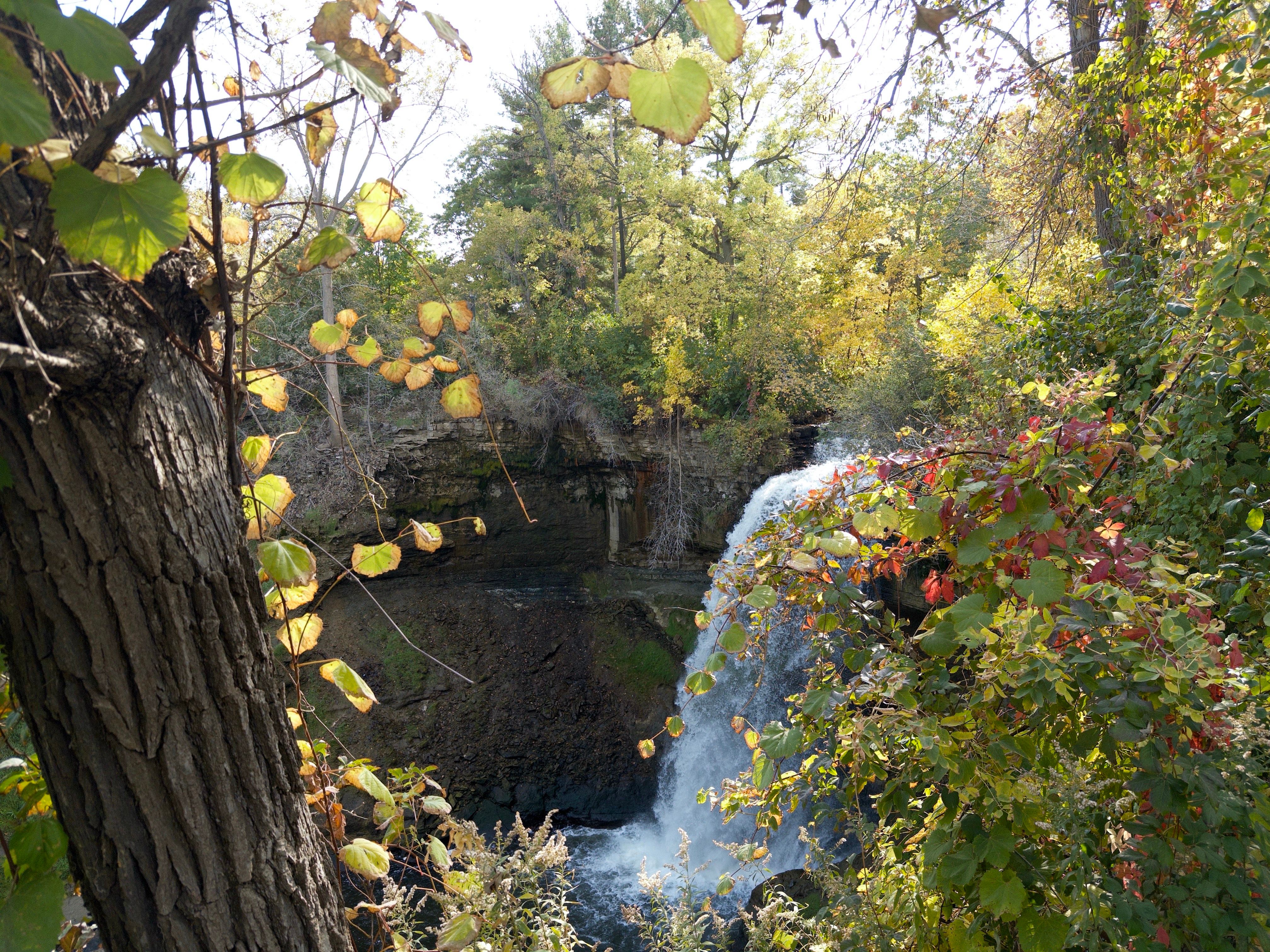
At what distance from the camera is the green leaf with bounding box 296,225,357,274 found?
92 cm

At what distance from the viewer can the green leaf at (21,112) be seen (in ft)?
1.63

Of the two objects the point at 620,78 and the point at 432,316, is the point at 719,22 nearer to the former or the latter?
the point at 620,78

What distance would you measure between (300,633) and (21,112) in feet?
2.96

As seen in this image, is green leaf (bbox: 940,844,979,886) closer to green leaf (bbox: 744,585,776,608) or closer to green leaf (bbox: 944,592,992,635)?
green leaf (bbox: 944,592,992,635)

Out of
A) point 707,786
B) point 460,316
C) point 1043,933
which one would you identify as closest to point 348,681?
point 460,316

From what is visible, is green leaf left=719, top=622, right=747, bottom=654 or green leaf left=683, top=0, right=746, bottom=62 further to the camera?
green leaf left=719, top=622, right=747, bottom=654

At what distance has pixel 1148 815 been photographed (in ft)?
3.97

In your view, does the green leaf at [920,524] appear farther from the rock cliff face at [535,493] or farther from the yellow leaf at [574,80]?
the rock cliff face at [535,493]

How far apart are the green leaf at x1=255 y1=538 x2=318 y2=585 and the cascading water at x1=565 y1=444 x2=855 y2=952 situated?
19.1 feet

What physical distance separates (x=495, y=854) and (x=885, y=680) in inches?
39.3

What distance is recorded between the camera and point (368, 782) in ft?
4.02

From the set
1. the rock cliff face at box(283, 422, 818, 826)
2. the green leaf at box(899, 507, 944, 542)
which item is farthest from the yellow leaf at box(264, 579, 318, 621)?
the rock cliff face at box(283, 422, 818, 826)

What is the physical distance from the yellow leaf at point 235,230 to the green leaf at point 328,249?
235mm

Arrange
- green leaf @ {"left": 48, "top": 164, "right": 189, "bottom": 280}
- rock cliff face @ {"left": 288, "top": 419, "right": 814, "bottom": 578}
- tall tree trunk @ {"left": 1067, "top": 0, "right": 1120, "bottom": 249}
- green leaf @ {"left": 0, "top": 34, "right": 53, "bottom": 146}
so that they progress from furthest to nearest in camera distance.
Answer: rock cliff face @ {"left": 288, "top": 419, "right": 814, "bottom": 578} < tall tree trunk @ {"left": 1067, "top": 0, "right": 1120, "bottom": 249} < green leaf @ {"left": 48, "top": 164, "right": 189, "bottom": 280} < green leaf @ {"left": 0, "top": 34, "right": 53, "bottom": 146}
